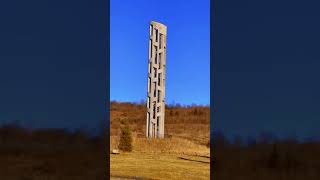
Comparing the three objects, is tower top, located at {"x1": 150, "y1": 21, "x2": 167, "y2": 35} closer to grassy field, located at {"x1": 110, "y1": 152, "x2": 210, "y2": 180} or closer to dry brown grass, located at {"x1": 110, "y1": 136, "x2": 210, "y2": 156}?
dry brown grass, located at {"x1": 110, "y1": 136, "x2": 210, "y2": 156}

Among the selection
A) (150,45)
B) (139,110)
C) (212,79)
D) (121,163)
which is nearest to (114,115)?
(139,110)

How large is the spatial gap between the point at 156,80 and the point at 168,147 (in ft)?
4.59

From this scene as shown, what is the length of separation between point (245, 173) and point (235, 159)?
1.30 ft

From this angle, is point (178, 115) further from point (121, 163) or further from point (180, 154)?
point (121, 163)

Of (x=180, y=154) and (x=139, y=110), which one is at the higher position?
(x=139, y=110)

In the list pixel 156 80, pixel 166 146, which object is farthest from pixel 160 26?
pixel 166 146

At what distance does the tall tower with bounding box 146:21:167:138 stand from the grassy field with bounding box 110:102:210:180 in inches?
11.1

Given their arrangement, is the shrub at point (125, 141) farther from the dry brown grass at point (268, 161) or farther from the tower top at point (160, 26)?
the dry brown grass at point (268, 161)

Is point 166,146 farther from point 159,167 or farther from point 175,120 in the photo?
point 159,167

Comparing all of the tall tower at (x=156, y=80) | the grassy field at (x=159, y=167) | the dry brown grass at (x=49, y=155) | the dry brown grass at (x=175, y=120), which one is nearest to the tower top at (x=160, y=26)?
the tall tower at (x=156, y=80)

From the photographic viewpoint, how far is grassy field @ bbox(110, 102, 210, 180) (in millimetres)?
5645

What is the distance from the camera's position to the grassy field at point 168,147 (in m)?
5.64

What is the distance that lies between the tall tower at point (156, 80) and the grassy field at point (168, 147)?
28cm

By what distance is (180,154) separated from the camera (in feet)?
25.0
